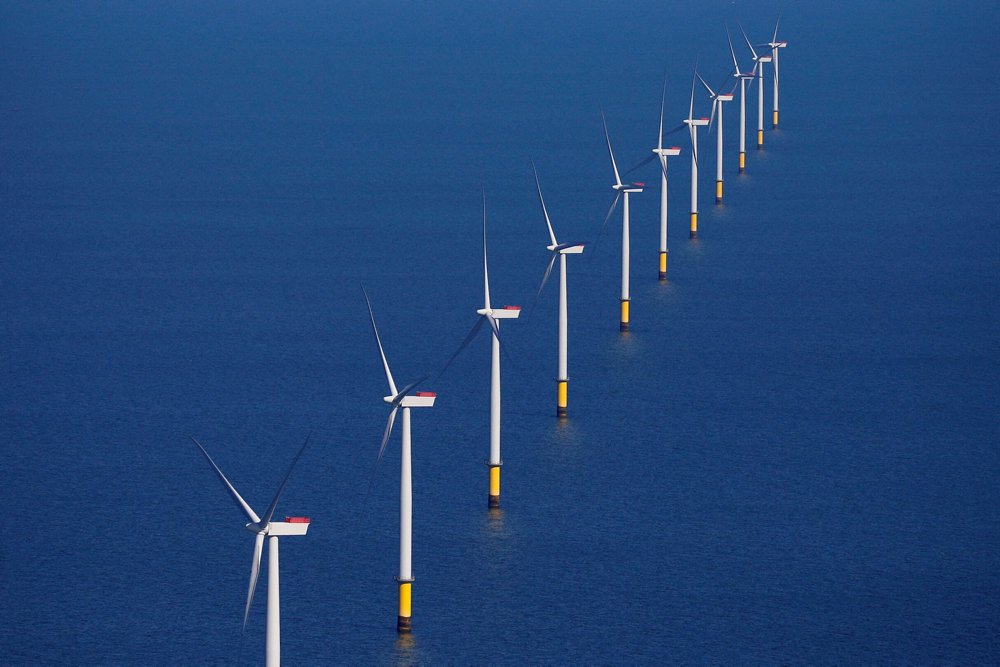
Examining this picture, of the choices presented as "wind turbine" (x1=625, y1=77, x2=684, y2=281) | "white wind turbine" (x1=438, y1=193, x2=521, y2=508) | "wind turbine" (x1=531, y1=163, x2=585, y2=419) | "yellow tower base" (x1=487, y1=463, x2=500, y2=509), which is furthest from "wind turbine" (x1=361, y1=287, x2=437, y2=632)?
"wind turbine" (x1=625, y1=77, x2=684, y2=281)

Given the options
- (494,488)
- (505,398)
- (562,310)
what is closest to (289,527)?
(494,488)

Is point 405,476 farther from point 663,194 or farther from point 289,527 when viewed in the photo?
point 663,194

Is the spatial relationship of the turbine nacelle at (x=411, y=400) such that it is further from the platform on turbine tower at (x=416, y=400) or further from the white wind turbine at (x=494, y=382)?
the white wind turbine at (x=494, y=382)

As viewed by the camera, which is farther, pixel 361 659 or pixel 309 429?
pixel 309 429

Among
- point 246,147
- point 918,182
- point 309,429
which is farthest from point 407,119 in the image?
point 309,429

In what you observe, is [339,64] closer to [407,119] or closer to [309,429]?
[407,119]

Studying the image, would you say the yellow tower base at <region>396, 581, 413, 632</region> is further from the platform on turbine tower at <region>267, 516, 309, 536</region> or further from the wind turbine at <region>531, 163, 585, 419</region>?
the wind turbine at <region>531, 163, 585, 419</region>
